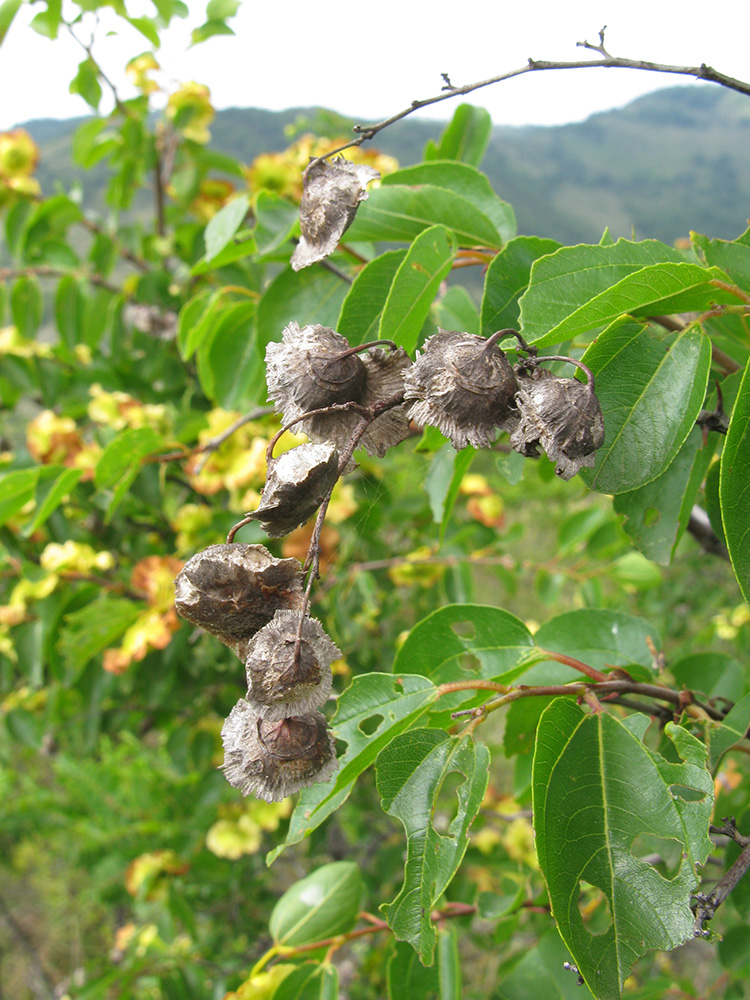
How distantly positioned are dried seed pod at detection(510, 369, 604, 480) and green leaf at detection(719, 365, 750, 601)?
0.37 feet

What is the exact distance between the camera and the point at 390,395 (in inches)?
20.6

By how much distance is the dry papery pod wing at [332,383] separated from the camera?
497 mm

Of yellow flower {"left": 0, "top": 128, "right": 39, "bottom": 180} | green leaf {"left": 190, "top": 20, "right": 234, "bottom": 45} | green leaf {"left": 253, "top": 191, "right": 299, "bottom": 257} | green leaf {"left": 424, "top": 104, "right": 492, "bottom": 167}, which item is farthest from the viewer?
yellow flower {"left": 0, "top": 128, "right": 39, "bottom": 180}

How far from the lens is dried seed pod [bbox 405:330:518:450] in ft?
1.49

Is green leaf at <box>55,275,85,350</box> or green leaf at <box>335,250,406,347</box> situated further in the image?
green leaf at <box>55,275,85,350</box>

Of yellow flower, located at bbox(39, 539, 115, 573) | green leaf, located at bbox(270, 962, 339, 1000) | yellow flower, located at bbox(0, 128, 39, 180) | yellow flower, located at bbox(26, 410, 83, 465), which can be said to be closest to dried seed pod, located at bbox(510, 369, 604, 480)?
green leaf, located at bbox(270, 962, 339, 1000)

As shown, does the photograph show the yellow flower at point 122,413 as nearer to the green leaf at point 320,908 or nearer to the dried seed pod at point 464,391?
the green leaf at point 320,908

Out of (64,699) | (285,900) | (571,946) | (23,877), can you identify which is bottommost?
(23,877)

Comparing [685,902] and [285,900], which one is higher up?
[685,902]

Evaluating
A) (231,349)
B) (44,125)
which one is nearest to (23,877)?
(231,349)

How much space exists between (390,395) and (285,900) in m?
0.80

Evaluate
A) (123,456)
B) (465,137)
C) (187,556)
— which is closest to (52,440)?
(187,556)

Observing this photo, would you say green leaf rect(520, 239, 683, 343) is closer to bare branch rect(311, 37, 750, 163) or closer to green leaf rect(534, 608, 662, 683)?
bare branch rect(311, 37, 750, 163)

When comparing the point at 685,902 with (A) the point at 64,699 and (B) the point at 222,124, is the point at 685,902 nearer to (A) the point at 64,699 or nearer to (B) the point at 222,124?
(A) the point at 64,699
